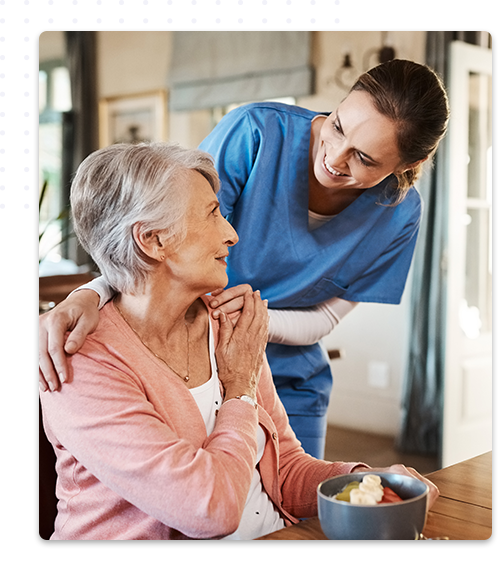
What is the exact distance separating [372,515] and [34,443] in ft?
1.75

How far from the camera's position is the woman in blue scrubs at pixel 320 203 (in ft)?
4.32

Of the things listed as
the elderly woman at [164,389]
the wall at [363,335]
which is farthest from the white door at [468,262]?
the elderly woman at [164,389]

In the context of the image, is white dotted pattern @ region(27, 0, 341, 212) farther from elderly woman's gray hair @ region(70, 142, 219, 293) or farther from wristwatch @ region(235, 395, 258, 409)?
wristwatch @ region(235, 395, 258, 409)

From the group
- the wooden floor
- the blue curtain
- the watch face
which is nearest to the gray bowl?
the watch face

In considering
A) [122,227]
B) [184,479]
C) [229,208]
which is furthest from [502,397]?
[229,208]

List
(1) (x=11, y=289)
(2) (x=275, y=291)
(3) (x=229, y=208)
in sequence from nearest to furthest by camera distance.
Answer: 1. (1) (x=11, y=289)
2. (3) (x=229, y=208)
3. (2) (x=275, y=291)

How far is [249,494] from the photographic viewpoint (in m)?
1.17

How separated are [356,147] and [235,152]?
31cm

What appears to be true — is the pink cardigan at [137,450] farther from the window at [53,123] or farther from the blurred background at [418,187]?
the window at [53,123]

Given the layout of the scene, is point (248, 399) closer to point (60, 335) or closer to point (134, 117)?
point (60, 335)

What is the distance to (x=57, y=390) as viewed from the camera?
98 centimetres

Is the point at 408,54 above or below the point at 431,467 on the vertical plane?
above

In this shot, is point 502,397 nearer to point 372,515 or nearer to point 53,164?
point 372,515

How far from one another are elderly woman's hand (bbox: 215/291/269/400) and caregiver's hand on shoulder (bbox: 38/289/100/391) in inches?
10.2
